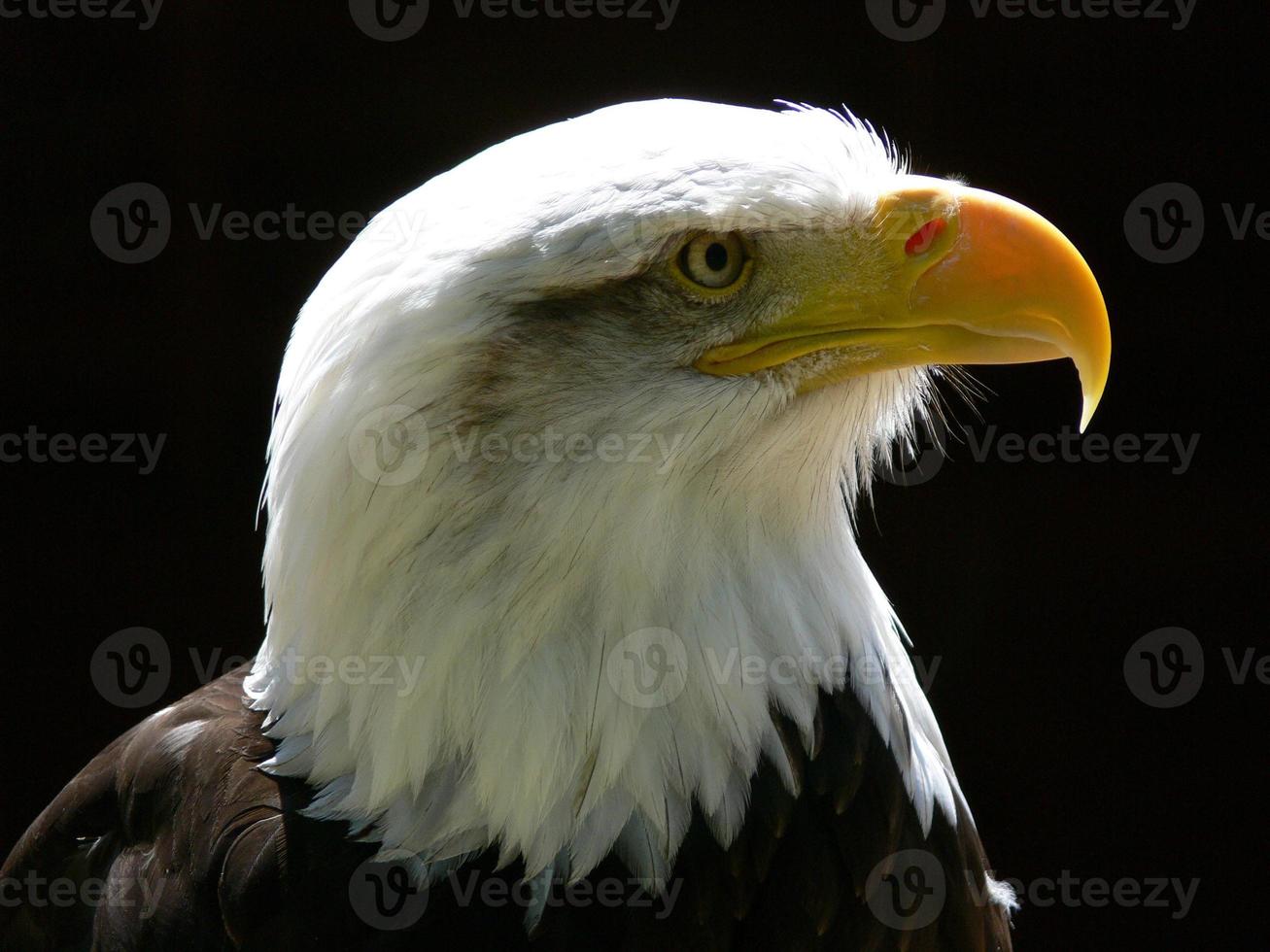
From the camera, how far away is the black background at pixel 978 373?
4.70 meters

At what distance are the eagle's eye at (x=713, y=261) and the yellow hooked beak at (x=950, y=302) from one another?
10cm

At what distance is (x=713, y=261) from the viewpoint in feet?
6.68

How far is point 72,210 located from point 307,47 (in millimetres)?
1100

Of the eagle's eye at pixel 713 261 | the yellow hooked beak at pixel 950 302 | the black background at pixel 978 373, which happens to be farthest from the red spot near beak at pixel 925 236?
the black background at pixel 978 373

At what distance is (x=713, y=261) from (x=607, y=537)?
0.48 meters

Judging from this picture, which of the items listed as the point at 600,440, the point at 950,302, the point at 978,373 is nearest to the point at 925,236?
the point at 950,302

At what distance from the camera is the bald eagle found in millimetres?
1989

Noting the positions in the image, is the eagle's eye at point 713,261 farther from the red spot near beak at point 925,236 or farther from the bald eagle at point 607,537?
the red spot near beak at point 925,236

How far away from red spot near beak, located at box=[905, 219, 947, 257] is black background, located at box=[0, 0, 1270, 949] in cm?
269

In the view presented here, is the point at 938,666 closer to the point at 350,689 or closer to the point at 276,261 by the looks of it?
the point at 276,261

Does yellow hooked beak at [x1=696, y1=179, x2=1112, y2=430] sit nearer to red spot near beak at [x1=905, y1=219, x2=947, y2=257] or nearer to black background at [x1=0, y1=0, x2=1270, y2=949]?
red spot near beak at [x1=905, y1=219, x2=947, y2=257]

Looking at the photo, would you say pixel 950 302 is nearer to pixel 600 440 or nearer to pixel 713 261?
pixel 713 261

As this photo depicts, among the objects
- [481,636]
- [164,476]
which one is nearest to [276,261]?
[164,476]

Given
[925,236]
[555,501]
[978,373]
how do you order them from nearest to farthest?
[555,501], [925,236], [978,373]
